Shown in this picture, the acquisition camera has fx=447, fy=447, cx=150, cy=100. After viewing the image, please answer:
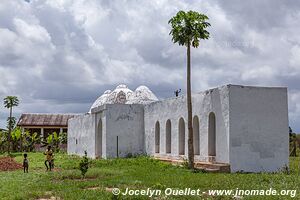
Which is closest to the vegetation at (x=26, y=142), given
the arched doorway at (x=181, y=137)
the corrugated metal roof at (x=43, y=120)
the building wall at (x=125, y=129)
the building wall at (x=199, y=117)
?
the corrugated metal roof at (x=43, y=120)

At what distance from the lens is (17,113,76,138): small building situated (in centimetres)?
5719

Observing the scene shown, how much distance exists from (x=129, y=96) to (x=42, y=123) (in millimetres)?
24532

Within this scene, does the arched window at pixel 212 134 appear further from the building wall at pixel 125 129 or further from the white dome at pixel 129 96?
the white dome at pixel 129 96

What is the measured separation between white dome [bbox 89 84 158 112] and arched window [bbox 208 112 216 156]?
38.3 feet

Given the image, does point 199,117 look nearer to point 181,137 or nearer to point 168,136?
point 181,137

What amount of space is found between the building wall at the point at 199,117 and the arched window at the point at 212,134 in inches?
8.4

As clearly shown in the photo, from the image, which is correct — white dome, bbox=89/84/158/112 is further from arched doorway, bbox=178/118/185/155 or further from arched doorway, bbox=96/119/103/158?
arched doorway, bbox=178/118/185/155

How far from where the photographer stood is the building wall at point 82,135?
34228 mm

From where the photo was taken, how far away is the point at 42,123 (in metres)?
57.6

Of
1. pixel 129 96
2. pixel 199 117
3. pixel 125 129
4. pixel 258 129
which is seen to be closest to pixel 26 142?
pixel 129 96

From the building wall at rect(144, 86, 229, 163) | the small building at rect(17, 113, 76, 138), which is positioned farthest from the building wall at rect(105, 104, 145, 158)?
the small building at rect(17, 113, 76, 138)

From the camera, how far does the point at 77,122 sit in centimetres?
4047

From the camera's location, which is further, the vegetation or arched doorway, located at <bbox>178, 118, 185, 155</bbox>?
the vegetation

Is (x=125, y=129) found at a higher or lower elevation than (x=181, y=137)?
higher
